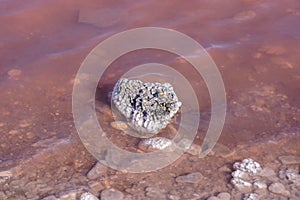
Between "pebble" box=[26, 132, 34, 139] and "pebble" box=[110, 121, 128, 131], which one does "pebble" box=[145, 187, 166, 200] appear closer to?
"pebble" box=[110, 121, 128, 131]

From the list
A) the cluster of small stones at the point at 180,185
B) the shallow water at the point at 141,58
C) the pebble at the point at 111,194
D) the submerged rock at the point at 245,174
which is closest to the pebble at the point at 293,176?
the cluster of small stones at the point at 180,185

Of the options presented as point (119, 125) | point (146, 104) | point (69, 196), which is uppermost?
point (146, 104)

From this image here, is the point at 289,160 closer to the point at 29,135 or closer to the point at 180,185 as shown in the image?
the point at 180,185

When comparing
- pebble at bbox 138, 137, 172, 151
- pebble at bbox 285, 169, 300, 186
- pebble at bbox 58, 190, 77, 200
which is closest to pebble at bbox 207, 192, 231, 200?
pebble at bbox 285, 169, 300, 186

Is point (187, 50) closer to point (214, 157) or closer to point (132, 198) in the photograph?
point (214, 157)

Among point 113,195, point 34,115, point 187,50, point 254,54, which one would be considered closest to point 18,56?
point 34,115

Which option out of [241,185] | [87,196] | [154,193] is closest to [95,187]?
[87,196]

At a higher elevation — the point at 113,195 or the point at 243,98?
the point at 243,98
